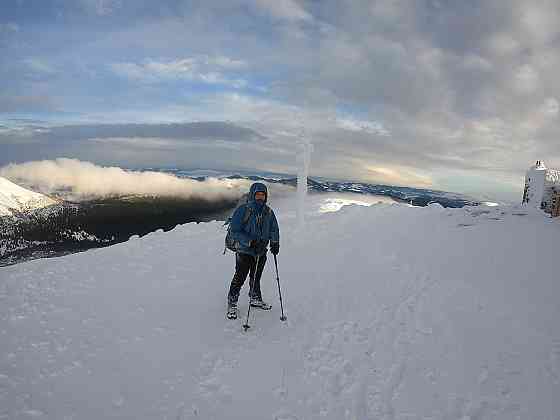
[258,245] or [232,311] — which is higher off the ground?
[258,245]

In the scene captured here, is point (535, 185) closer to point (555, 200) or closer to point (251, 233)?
point (555, 200)

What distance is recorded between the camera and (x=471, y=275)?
9703 mm

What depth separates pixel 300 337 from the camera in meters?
7.31

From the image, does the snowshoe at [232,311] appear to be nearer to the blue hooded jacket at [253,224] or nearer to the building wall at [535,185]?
the blue hooded jacket at [253,224]

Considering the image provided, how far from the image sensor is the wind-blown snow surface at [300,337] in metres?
5.06

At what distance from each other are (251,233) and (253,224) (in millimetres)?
222

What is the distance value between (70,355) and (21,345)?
101cm

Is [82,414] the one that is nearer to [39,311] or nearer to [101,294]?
[39,311]

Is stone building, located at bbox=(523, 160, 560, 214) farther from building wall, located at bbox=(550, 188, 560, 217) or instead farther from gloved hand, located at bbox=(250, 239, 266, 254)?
gloved hand, located at bbox=(250, 239, 266, 254)

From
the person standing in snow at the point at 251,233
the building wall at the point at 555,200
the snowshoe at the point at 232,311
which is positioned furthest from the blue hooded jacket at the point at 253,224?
the building wall at the point at 555,200

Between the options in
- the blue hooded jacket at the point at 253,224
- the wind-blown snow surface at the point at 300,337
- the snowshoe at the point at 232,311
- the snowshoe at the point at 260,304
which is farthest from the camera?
the snowshoe at the point at 260,304

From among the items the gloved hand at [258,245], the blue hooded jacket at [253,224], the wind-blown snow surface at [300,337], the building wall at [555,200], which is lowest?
the wind-blown snow surface at [300,337]

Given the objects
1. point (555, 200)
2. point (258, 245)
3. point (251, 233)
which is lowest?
point (258, 245)

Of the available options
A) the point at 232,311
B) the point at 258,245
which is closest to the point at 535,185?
the point at 258,245
